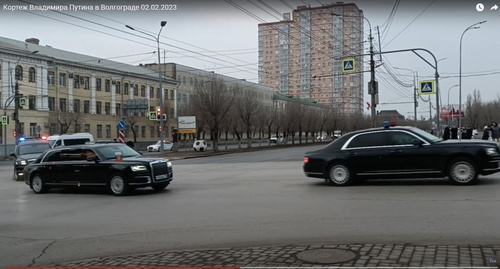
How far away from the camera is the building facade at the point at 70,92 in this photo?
53875mm

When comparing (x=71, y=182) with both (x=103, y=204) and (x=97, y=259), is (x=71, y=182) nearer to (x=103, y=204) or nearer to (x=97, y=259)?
(x=103, y=204)

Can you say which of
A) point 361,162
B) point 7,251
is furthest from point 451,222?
point 7,251

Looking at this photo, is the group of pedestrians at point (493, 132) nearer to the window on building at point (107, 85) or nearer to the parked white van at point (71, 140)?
the parked white van at point (71, 140)

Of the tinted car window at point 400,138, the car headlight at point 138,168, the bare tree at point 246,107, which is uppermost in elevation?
the bare tree at point 246,107

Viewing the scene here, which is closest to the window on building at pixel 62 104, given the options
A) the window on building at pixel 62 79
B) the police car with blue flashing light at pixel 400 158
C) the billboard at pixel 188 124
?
the window on building at pixel 62 79

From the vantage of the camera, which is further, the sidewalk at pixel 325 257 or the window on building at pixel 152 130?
the window on building at pixel 152 130

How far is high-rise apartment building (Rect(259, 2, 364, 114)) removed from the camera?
28408mm

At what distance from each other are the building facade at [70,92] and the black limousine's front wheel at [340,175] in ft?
135

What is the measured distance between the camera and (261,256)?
5.92 meters

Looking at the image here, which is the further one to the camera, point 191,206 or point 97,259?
point 191,206

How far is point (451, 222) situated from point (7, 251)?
7.13m

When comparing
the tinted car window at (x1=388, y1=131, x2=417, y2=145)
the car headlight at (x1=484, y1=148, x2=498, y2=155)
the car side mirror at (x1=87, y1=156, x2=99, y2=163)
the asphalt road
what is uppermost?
the tinted car window at (x1=388, y1=131, x2=417, y2=145)

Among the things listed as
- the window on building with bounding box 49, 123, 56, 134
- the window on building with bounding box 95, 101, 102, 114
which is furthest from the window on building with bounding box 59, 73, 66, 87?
the window on building with bounding box 95, 101, 102, 114

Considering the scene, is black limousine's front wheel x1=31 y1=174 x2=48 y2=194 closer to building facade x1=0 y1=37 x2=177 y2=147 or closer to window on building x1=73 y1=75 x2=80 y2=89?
building facade x1=0 y1=37 x2=177 y2=147
